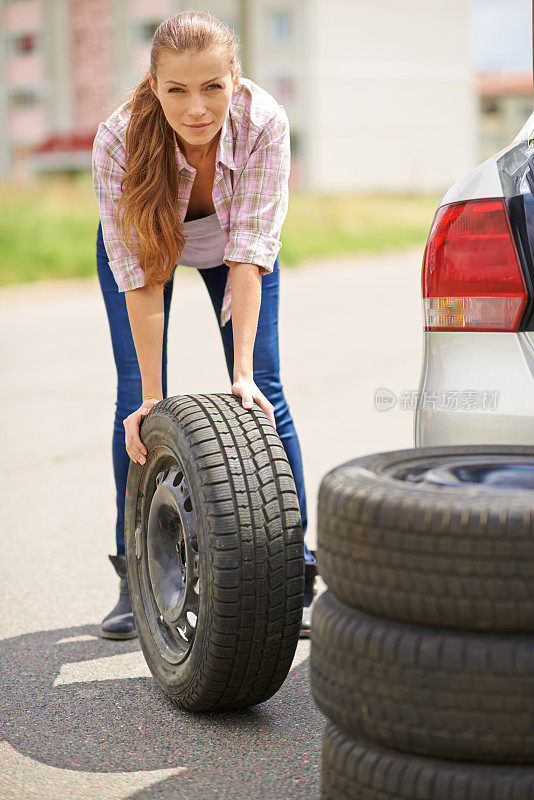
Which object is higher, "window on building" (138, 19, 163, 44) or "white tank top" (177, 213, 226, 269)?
"window on building" (138, 19, 163, 44)

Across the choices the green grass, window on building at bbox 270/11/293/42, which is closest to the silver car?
the green grass

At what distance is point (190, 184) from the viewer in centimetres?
307

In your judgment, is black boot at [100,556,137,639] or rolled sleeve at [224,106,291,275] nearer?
rolled sleeve at [224,106,291,275]

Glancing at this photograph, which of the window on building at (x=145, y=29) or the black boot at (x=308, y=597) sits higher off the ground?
the window on building at (x=145, y=29)

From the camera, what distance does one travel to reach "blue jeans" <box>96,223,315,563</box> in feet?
10.8

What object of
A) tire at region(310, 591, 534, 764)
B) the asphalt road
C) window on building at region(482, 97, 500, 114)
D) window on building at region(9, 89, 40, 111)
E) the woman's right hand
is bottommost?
the asphalt road

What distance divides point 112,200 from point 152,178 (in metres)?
0.16

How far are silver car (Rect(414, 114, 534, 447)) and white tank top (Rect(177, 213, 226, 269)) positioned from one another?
0.84 metres

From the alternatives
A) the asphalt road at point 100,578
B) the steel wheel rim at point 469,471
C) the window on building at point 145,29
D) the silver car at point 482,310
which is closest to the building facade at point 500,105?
the window on building at point 145,29

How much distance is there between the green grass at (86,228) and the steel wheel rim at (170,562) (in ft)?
44.9

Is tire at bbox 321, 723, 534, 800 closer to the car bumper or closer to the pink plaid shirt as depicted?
the car bumper

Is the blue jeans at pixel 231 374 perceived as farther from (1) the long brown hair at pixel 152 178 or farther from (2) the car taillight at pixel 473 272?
(2) the car taillight at pixel 473 272

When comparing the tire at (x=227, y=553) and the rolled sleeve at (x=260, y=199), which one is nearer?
the tire at (x=227, y=553)

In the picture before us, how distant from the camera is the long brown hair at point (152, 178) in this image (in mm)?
2924
